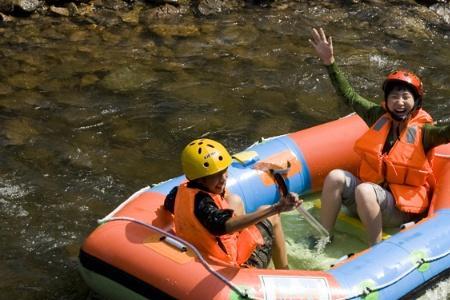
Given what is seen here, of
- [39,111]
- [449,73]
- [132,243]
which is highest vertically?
[449,73]

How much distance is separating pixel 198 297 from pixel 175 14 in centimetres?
644

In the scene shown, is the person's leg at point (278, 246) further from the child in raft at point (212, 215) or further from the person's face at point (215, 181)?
the person's face at point (215, 181)

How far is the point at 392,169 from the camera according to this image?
14.7 feet

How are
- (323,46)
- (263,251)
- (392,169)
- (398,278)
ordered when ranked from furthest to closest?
(323,46) < (392,169) < (263,251) < (398,278)

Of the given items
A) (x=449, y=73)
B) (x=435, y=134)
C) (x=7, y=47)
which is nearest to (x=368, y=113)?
(x=435, y=134)

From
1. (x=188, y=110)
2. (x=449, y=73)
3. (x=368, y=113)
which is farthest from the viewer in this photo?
(x=449, y=73)

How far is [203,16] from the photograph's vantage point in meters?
9.50

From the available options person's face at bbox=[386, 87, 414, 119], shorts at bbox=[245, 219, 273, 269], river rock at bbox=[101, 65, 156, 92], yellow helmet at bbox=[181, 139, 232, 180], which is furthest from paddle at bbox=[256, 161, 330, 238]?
river rock at bbox=[101, 65, 156, 92]

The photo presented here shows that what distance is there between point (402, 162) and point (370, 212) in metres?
0.37

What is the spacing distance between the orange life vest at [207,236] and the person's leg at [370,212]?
81 cm

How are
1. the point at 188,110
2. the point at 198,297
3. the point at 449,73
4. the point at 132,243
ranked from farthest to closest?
the point at 449,73, the point at 188,110, the point at 132,243, the point at 198,297

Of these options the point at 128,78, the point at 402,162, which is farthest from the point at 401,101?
the point at 128,78

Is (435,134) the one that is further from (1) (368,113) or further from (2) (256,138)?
(2) (256,138)

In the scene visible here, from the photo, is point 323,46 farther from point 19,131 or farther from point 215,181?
point 19,131
